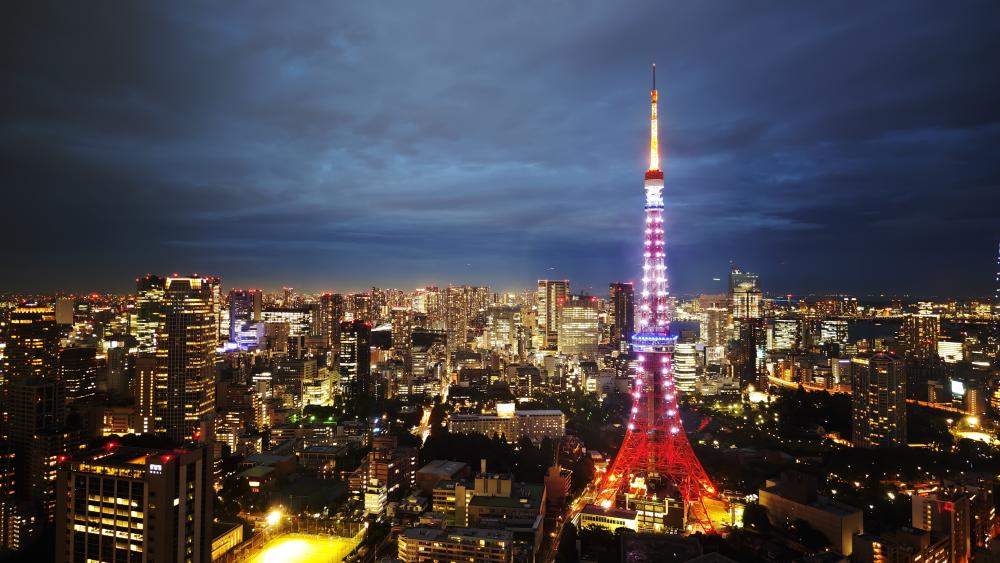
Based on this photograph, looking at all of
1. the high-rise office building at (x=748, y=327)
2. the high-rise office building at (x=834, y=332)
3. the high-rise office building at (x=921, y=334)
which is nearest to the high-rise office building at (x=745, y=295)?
the high-rise office building at (x=748, y=327)

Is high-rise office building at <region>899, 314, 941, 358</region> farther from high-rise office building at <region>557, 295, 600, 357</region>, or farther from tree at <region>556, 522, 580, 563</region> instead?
tree at <region>556, 522, 580, 563</region>

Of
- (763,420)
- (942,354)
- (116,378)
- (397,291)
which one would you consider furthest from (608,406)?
(397,291)

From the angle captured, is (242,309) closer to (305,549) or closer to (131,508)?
(305,549)

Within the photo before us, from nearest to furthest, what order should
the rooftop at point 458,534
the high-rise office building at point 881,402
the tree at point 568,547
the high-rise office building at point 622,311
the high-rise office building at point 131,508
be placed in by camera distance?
1. the high-rise office building at point 131,508
2. the rooftop at point 458,534
3. the tree at point 568,547
4. the high-rise office building at point 881,402
5. the high-rise office building at point 622,311

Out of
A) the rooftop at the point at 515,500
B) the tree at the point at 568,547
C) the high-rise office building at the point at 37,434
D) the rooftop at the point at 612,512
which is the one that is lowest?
the tree at the point at 568,547

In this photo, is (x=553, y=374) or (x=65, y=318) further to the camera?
(x=553, y=374)

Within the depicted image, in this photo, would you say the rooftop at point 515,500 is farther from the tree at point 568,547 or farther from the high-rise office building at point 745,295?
the high-rise office building at point 745,295

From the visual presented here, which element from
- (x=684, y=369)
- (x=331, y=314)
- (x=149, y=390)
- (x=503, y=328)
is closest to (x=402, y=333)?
(x=331, y=314)

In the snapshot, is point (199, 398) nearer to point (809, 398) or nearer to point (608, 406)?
point (608, 406)
